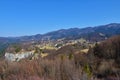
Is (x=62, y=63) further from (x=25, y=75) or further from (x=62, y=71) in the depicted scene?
(x=25, y=75)

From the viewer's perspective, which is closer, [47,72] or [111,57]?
[47,72]

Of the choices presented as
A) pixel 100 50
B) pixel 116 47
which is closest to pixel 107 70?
pixel 116 47

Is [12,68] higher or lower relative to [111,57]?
higher

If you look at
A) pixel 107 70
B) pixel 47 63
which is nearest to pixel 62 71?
pixel 47 63

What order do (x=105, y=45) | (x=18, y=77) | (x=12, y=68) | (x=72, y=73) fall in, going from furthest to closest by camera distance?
(x=105, y=45) < (x=12, y=68) < (x=72, y=73) < (x=18, y=77)

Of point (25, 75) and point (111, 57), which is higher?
point (25, 75)

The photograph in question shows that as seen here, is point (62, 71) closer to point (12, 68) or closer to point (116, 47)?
point (12, 68)

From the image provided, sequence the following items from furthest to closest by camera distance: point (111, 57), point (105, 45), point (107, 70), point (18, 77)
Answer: point (105, 45) → point (111, 57) → point (107, 70) → point (18, 77)

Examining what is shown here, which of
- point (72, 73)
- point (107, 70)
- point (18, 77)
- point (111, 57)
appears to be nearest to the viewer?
point (18, 77)

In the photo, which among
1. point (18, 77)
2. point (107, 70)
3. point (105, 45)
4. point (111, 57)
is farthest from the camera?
point (105, 45)
